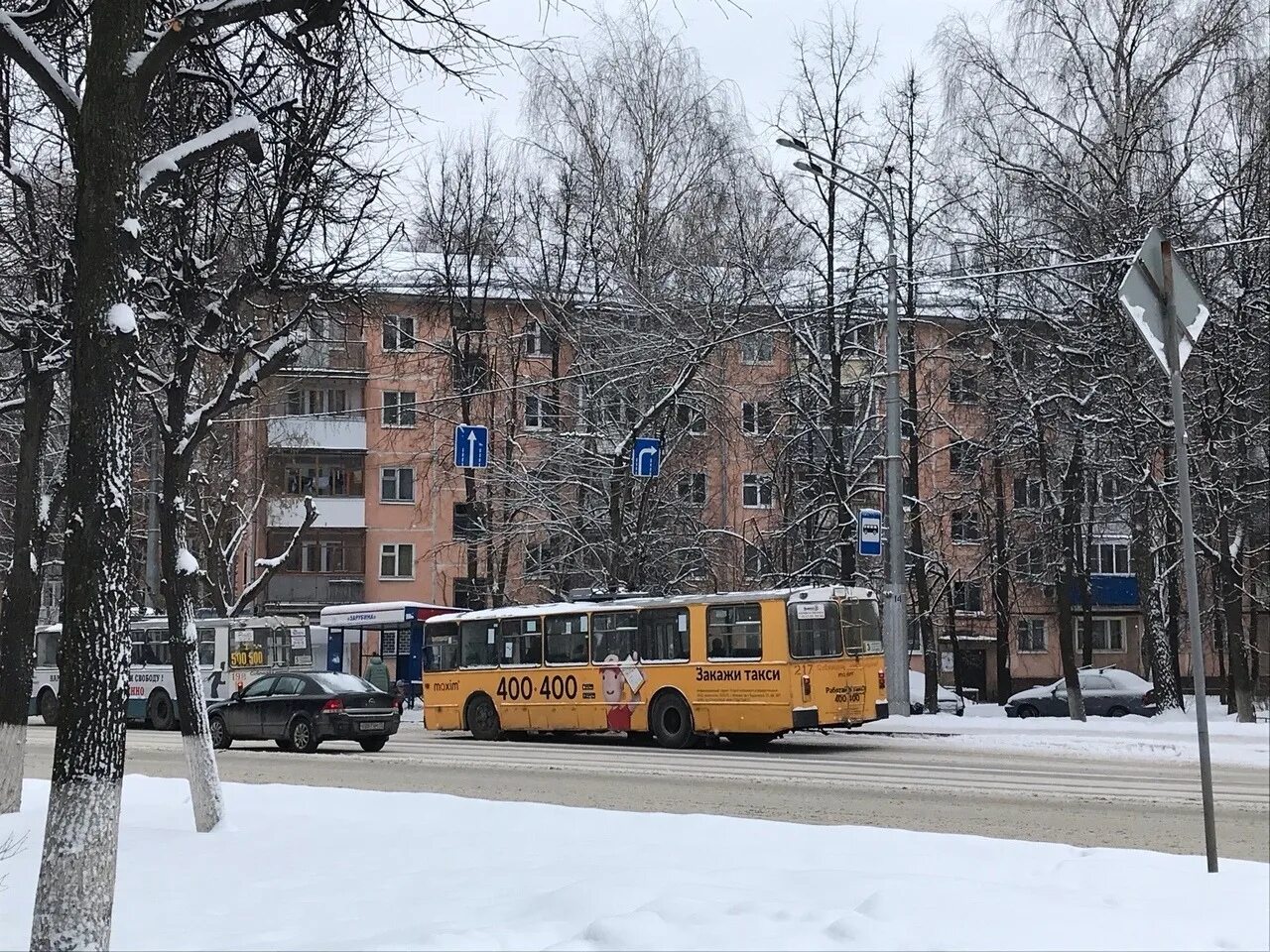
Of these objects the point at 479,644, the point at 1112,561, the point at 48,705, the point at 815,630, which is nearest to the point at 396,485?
the point at 48,705

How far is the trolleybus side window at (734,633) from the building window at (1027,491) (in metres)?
15.5

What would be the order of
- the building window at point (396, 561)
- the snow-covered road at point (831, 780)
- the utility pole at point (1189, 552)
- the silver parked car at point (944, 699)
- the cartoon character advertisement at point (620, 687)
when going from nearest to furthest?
the utility pole at point (1189, 552), the snow-covered road at point (831, 780), the cartoon character advertisement at point (620, 687), the silver parked car at point (944, 699), the building window at point (396, 561)

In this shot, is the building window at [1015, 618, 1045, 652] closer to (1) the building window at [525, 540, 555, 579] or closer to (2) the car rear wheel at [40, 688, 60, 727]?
(1) the building window at [525, 540, 555, 579]

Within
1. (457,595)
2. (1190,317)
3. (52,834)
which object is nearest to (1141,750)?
(1190,317)

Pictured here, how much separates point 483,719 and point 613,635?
4.17m

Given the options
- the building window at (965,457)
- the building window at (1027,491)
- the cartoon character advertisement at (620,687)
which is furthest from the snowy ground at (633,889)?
the building window at (1027,491)

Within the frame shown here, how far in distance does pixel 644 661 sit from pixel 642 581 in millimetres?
9742

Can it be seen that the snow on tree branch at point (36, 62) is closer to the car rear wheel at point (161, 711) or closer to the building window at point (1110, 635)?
the car rear wheel at point (161, 711)

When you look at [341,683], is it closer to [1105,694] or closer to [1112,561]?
[1105,694]

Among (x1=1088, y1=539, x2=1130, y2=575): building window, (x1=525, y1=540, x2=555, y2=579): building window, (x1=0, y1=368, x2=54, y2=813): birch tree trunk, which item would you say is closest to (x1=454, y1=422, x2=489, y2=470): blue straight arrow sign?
(x1=525, y1=540, x2=555, y2=579): building window

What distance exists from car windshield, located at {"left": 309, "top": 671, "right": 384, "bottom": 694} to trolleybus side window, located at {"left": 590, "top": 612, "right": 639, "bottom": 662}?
3893mm

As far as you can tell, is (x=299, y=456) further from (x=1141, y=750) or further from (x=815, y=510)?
(x=1141, y=750)

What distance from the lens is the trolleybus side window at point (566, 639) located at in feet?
87.1

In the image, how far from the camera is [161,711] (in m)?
38.3
